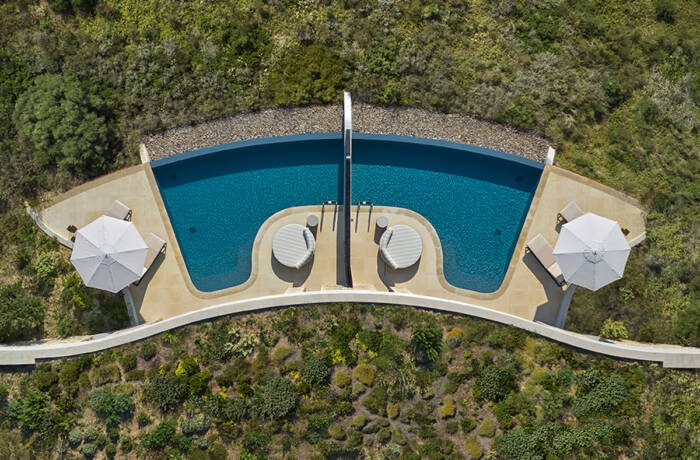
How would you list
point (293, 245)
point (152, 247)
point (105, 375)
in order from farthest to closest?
point (152, 247), point (293, 245), point (105, 375)

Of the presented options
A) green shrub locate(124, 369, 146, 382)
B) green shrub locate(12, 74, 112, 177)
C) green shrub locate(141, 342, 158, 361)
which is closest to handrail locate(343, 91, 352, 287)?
green shrub locate(141, 342, 158, 361)

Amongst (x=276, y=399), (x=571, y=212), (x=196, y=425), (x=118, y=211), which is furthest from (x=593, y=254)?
(x=118, y=211)

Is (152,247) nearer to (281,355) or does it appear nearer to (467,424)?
(281,355)

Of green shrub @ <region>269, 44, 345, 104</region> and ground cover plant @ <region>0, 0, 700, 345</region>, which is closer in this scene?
ground cover plant @ <region>0, 0, 700, 345</region>

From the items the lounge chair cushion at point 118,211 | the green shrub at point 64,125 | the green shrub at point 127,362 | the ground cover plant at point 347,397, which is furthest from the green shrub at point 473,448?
the green shrub at point 64,125

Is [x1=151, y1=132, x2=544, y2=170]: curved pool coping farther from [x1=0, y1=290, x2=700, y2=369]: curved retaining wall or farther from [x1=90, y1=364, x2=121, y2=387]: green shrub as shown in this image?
[x1=90, y1=364, x2=121, y2=387]: green shrub

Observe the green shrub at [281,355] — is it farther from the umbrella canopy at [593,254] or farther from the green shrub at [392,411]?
the umbrella canopy at [593,254]

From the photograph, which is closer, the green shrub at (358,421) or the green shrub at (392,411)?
the green shrub at (358,421)
